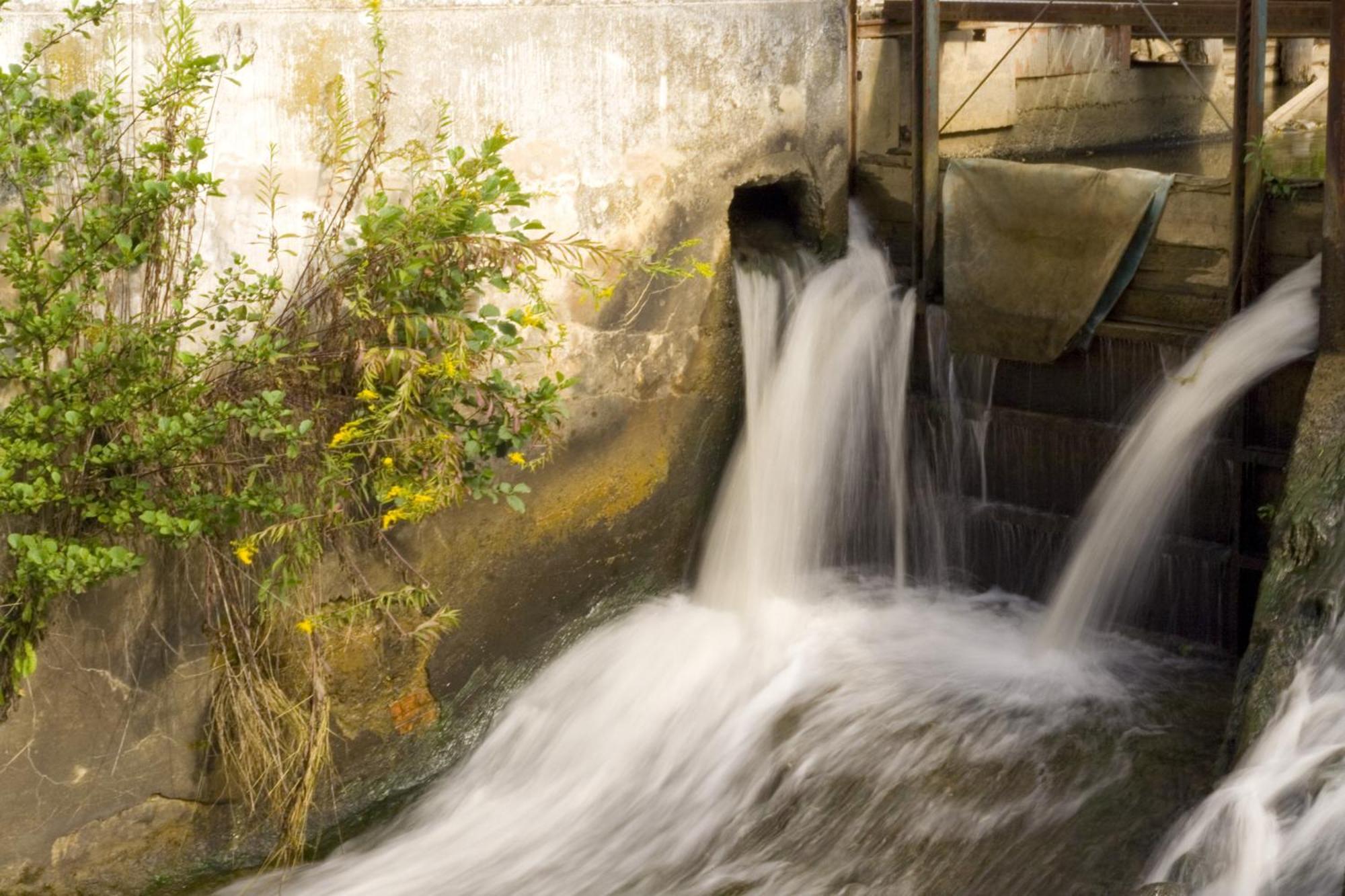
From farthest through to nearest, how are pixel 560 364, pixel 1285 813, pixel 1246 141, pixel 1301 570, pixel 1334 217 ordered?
pixel 560 364 < pixel 1246 141 < pixel 1334 217 < pixel 1301 570 < pixel 1285 813

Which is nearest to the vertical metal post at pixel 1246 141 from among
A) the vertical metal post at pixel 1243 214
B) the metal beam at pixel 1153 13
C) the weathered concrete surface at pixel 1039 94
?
the vertical metal post at pixel 1243 214

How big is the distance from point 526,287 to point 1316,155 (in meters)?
3.68

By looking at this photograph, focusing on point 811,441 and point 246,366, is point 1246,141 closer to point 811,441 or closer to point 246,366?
point 811,441

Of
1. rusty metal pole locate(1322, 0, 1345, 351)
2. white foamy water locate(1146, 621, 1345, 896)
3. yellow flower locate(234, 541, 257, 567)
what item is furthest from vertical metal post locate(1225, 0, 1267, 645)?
yellow flower locate(234, 541, 257, 567)

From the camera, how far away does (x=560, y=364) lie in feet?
18.7

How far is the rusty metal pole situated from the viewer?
15.8 feet

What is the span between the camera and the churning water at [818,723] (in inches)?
178

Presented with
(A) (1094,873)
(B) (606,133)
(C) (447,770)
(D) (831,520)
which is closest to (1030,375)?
(D) (831,520)

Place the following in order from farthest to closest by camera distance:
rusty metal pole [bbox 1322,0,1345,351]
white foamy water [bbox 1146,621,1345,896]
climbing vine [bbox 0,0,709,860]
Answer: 1. rusty metal pole [bbox 1322,0,1345,351]
2. climbing vine [bbox 0,0,709,860]
3. white foamy water [bbox 1146,621,1345,896]

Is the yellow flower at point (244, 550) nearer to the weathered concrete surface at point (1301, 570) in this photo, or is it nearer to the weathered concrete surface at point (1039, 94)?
the weathered concrete surface at point (1301, 570)

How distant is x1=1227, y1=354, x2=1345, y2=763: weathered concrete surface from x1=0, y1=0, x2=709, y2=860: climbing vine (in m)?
2.11

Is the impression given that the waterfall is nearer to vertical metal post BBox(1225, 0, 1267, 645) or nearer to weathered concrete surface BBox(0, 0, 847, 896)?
weathered concrete surface BBox(0, 0, 847, 896)

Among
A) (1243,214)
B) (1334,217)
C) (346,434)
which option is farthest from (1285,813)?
(346,434)

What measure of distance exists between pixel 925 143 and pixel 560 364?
1768 mm
